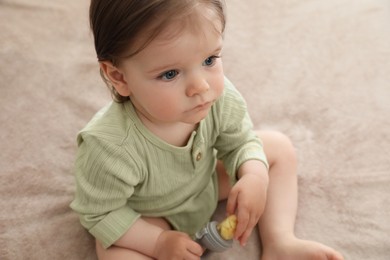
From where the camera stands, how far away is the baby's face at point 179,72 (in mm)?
623

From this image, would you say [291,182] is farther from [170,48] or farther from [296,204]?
[170,48]

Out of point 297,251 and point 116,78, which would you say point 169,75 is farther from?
point 297,251

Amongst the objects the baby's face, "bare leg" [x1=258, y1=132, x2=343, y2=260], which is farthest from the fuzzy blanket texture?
the baby's face

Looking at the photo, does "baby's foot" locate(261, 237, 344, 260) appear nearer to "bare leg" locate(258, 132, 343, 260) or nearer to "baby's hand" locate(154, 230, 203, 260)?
"bare leg" locate(258, 132, 343, 260)

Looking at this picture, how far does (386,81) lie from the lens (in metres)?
1.15

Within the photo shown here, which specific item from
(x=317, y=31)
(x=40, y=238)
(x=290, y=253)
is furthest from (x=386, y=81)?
(x=40, y=238)

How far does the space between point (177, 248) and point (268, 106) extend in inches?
19.8

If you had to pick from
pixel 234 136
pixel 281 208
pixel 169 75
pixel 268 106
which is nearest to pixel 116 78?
pixel 169 75

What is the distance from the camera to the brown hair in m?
0.61

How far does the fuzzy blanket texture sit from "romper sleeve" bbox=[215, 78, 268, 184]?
0.43 feet

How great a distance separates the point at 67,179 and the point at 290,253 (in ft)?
1.57

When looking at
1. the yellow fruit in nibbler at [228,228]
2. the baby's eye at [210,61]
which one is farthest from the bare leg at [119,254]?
the baby's eye at [210,61]

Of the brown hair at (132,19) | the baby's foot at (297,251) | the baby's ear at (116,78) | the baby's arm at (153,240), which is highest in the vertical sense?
the brown hair at (132,19)

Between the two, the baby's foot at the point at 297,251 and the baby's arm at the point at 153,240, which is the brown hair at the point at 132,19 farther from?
the baby's foot at the point at 297,251
